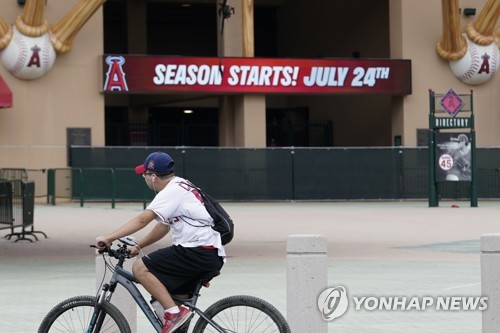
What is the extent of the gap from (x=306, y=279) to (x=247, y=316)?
1.32 meters

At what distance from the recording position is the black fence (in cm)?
4297

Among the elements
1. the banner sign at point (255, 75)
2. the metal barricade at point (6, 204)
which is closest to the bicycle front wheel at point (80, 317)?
the metal barricade at point (6, 204)

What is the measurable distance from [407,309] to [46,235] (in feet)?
43.8

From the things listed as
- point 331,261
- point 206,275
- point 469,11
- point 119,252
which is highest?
point 469,11

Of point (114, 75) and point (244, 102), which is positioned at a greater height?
point (114, 75)

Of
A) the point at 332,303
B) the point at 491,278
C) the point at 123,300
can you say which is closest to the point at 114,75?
the point at 332,303

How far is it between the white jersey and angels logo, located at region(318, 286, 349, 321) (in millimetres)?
1570

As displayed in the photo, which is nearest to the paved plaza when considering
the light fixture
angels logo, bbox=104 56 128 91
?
angels logo, bbox=104 56 128 91

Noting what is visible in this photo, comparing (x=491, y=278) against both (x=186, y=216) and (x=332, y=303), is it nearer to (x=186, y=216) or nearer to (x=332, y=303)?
(x=332, y=303)

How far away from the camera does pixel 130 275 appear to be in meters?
9.10

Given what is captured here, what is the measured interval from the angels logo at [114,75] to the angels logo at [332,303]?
104ft

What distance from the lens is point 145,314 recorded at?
902 centimetres

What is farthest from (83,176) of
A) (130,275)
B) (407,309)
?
(130,275)

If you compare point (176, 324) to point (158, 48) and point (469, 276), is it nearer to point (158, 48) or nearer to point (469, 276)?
point (469, 276)
